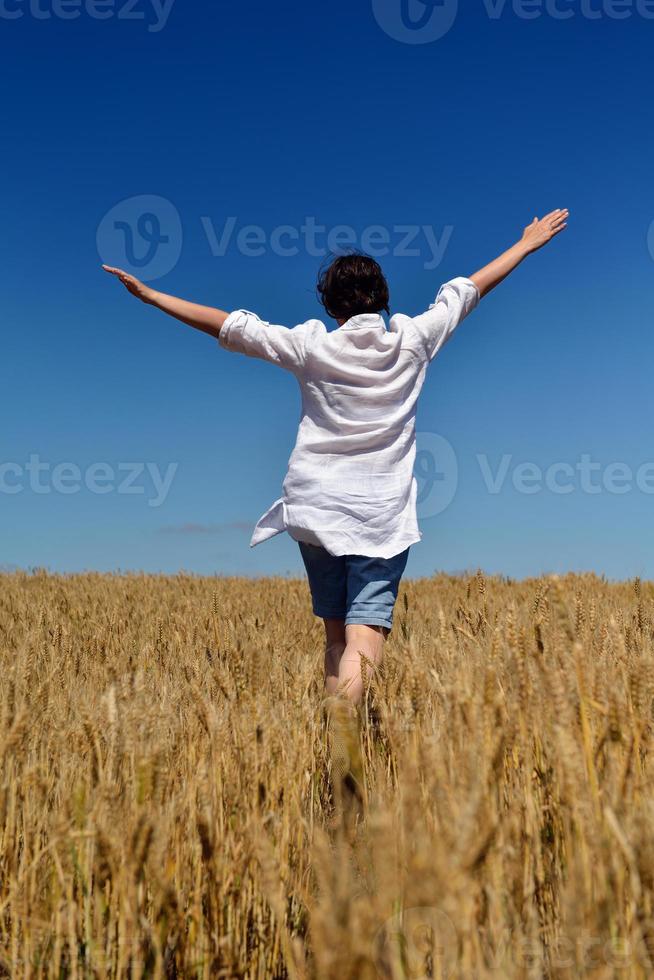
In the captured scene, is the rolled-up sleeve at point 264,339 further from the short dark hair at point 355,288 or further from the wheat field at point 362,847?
the wheat field at point 362,847

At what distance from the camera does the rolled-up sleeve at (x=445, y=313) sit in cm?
291

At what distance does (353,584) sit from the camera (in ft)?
9.09

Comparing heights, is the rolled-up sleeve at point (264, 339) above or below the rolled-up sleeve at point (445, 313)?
below

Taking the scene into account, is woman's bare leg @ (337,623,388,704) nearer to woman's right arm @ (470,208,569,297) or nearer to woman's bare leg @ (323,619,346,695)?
woman's bare leg @ (323,619,346,695)

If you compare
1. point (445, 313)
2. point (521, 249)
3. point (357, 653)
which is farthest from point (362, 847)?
point (521, 249)

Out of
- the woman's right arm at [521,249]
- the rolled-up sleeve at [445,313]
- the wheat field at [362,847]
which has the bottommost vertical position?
the wheat field at [362,847]

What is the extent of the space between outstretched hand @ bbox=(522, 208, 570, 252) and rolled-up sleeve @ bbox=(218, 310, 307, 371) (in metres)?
1.04

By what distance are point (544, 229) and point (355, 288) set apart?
2.91ft

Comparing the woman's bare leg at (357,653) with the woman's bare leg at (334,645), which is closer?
the woman's bare leg at (357,653)

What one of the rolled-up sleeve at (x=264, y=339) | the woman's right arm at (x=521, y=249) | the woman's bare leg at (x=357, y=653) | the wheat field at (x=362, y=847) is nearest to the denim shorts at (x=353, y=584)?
the woman's bare leg at (x=357, y=653)

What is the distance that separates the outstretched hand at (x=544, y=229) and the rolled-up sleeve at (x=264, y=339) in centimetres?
104

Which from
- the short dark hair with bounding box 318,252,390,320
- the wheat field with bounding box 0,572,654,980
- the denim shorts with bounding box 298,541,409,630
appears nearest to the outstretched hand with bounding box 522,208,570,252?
the short dark hair with bounding box 318,252,390,320

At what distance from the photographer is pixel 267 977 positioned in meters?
1.38

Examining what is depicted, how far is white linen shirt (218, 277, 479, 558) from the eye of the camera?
2740mm
